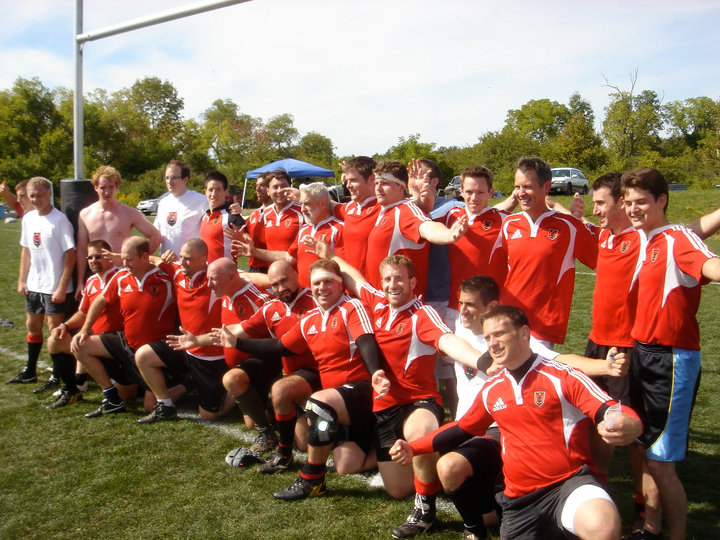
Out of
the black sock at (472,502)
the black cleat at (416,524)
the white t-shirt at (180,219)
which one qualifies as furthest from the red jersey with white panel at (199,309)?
the black sock at (472,502)

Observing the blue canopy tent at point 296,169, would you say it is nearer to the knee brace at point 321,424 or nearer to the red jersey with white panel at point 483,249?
the red jersey with white panel at point 483,249

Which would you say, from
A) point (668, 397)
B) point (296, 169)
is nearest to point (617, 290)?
point (668, 397)

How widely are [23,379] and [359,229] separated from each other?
4236mm

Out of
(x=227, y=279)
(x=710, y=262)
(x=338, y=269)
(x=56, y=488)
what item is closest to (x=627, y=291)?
Answer: (x=710, y=262)

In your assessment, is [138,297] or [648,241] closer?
[648,241]

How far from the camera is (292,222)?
5.65 m

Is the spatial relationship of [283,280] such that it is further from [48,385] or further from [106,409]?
[48,385]

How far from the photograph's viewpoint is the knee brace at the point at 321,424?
366cm

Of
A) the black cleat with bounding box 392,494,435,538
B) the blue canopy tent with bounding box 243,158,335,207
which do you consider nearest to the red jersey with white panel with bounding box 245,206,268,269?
the black cleat with bounding box 392,494,435,538

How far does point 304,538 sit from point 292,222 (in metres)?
3.13

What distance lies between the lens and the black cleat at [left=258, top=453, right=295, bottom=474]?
412 centimetres

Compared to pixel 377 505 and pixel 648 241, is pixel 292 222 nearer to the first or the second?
pixel 377 505

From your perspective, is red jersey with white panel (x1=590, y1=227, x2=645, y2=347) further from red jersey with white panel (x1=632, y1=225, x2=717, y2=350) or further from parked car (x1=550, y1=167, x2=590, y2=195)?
parked car (x1=550, y1=167, x2=590, y2=195)

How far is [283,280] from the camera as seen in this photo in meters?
4.39
